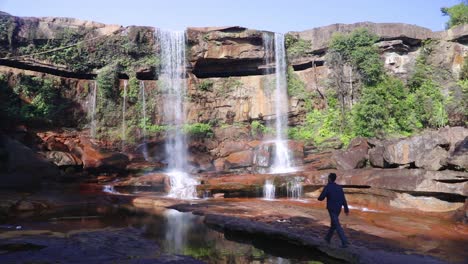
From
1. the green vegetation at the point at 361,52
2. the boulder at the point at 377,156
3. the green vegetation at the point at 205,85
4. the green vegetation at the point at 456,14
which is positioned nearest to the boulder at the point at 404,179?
the boulder at the point at 377,156

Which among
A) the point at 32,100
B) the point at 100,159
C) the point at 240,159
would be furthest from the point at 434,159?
the point at 32,100

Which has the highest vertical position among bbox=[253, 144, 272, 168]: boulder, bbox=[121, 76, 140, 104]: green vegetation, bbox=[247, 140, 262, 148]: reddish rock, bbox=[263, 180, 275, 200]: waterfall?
bbox=[121, 76, 140, 104]: green vegetation

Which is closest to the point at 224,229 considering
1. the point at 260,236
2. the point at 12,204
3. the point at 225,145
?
the point at 260,236

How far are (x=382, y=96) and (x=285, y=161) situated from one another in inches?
322

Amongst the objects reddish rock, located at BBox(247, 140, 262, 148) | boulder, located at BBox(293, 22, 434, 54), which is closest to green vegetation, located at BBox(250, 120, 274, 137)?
reddish rock, located at BBox(247, 140, 262, 148)

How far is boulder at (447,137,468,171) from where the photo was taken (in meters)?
14.7

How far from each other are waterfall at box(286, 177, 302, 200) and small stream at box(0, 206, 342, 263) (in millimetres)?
7217

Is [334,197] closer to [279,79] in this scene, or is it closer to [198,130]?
[198,130]

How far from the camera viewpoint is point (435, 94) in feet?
90.6

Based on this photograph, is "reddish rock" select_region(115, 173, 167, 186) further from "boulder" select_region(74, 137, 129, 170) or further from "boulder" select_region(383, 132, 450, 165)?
"boulder" select_region(383, 132, 450, 165)

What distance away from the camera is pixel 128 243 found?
8.77 m

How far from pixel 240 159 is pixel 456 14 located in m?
28.3

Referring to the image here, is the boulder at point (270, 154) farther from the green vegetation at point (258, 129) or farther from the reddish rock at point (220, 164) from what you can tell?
the green vegetation at point (258, 129)

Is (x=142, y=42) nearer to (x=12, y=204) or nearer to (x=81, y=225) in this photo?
(x=12, y=204)
